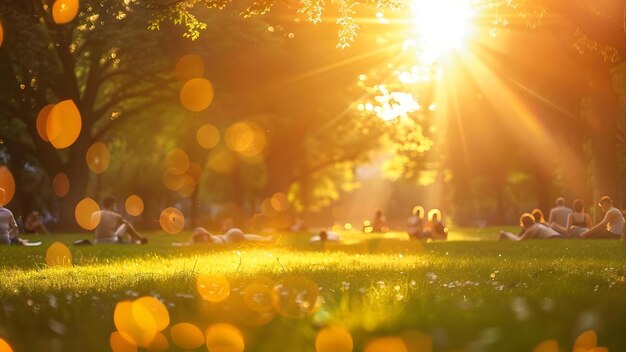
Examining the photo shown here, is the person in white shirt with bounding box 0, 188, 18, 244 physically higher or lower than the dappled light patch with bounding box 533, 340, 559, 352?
lower

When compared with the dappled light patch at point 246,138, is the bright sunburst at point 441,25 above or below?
above

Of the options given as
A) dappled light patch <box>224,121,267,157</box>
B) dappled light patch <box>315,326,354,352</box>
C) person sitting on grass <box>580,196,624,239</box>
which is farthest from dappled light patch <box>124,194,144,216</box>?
dappled light patch <box>315,326,354,352</box>

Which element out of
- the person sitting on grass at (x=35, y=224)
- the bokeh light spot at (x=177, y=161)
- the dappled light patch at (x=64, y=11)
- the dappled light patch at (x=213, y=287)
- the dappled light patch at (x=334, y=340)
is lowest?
the person sitting on grass at (x=35, y=224)

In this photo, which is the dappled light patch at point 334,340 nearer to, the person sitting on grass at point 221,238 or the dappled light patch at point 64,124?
the person sitting on grass at point 221,238

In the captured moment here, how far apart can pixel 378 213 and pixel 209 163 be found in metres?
21.0

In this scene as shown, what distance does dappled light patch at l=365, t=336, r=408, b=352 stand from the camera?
6.76 meters

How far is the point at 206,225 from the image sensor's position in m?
69.1

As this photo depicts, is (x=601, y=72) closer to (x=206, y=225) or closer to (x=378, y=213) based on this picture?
(x=378, y=213)

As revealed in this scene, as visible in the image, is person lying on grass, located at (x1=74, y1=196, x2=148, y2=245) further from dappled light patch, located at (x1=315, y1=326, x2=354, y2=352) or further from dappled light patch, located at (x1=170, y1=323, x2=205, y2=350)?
dappled light patch, located at (x1=315, y1=326, x2=354, y2=352)

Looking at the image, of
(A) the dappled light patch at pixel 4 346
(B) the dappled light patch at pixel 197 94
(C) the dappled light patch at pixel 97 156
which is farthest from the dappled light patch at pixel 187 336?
(C) the dappled light patch at pixel 97 156

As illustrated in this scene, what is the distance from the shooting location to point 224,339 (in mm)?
7328

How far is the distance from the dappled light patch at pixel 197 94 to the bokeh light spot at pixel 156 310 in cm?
3353

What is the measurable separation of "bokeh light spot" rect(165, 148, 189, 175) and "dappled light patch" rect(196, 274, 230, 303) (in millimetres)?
48617

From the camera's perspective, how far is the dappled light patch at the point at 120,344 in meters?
7.04
